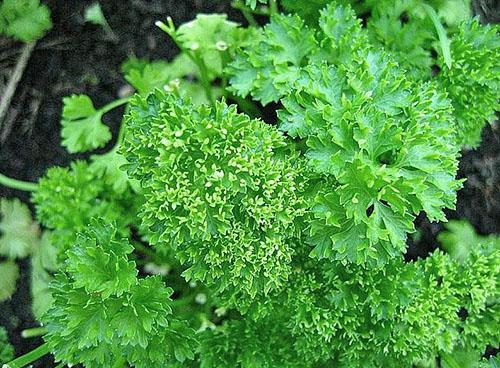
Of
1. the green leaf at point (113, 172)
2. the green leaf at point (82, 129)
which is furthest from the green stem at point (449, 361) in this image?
the green leaf at point (82, 129)

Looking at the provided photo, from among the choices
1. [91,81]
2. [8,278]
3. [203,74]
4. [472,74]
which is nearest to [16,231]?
[8,278]

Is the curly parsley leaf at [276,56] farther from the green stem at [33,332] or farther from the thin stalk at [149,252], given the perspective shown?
the green stem at [33,332]

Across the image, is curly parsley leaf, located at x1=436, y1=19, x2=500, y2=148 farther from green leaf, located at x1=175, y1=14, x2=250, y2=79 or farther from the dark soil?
the dark soil

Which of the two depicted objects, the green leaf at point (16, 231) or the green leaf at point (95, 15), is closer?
the green leaf at point (16, 231)

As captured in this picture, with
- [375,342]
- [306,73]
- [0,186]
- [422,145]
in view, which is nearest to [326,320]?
[375,342]

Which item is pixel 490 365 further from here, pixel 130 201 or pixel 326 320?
pixel 130 201

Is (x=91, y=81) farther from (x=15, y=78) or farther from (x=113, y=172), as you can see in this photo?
(x=113, y=172)
